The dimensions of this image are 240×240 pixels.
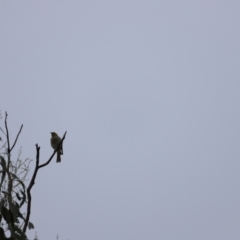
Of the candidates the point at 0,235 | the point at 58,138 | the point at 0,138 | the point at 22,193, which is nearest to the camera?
the point at 0,235

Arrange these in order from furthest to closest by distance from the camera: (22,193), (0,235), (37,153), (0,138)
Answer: (0,138) → (22,193) → (0,235) → (37,153)

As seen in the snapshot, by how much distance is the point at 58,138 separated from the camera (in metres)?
8.07

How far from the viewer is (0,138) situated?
12.9 feet

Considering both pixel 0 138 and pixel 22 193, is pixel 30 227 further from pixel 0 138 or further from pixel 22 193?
pixel 0 138

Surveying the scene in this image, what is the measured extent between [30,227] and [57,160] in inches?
125

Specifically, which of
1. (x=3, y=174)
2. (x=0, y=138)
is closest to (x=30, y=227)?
(x=3, y=174)

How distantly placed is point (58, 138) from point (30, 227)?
4652 mm

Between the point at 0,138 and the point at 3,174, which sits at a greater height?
the point at 0,138

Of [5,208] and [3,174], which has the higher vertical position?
[3,174]

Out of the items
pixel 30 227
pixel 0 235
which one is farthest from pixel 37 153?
pixel 30 227

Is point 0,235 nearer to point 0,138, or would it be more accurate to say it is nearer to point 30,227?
point 30,227

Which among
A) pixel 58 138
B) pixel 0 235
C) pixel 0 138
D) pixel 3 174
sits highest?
pixel 58 138

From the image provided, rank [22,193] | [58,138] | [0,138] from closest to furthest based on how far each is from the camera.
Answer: [22,193] < [0,138] < [58,138]

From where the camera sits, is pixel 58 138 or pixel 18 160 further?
pixel 58 138
